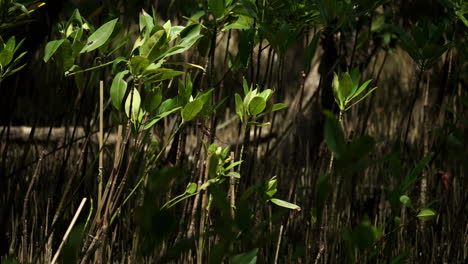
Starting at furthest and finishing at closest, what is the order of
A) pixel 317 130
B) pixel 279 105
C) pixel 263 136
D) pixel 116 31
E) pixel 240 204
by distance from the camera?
pixel 263 136 → pixel 317 130 → pixel 116 31 → pixel 279 105 → pixel 240 204

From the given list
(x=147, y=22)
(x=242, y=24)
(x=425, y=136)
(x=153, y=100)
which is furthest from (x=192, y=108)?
(x=425, y=136)

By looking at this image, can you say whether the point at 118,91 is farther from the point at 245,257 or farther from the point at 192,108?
the point at 245,257

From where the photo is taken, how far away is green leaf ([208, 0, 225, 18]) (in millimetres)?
1267

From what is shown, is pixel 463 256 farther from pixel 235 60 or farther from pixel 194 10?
pixel 194 10

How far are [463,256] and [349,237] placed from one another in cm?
102

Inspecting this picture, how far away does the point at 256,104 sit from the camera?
3.91 ft

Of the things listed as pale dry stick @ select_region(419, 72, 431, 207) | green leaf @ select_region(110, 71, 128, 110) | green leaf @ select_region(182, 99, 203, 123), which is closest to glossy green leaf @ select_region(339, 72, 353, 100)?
green leaf @ select_region(182, 99, 203, 123)

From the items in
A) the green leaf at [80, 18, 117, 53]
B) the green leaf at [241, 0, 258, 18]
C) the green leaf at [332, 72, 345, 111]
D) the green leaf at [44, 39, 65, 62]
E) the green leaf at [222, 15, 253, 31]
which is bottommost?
the green leaf at [332, 72, 345, 111]

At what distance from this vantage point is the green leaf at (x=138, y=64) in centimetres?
109

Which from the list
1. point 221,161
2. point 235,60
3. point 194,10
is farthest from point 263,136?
point 221,161

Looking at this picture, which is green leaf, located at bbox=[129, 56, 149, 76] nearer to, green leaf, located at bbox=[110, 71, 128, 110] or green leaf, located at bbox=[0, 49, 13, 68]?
green leaf, located at bbox=[110, 71, 128, 110]

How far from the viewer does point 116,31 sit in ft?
4.45

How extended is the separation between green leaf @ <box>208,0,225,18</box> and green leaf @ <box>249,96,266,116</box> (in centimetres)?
20

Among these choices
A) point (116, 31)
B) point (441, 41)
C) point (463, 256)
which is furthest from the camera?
point (441, 41)
